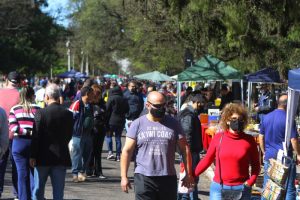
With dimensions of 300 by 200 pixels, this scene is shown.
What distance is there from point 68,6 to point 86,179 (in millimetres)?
69930

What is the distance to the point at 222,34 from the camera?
18312 millimetres

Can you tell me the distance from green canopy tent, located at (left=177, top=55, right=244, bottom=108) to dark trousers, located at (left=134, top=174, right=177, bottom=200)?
14404 millimetres

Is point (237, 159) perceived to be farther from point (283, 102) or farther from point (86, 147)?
point (86, 147)

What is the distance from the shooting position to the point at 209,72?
71.0ft

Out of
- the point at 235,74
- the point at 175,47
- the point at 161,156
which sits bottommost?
the point at 161,156

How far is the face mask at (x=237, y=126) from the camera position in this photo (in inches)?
287

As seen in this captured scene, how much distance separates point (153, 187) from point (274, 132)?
303 centimetres

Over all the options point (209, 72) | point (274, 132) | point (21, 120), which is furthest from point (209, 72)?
point (21, 120)

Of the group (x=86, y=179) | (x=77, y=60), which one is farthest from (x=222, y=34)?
(x=77, y=60)

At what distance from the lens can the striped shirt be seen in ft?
30.7

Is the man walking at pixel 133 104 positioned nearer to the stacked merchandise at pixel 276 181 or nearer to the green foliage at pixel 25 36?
the stacked merchandise at pixel 276 181

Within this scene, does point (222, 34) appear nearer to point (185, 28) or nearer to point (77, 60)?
point (185, 28)

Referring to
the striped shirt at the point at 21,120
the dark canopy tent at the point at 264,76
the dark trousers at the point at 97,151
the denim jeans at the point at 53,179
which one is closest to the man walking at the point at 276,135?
the denim jeans at the point at 53,179

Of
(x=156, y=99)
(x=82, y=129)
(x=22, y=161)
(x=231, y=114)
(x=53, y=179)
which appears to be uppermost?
(x=156, y=99)
